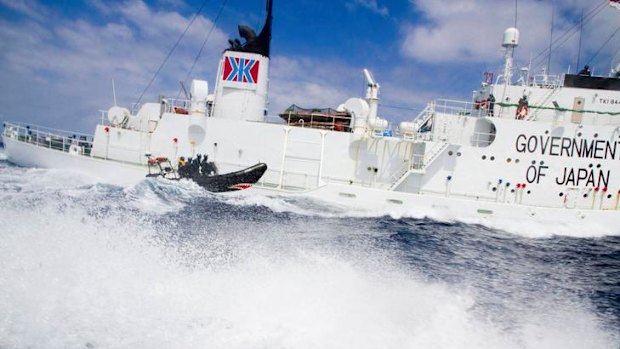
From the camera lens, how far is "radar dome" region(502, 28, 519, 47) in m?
18.4

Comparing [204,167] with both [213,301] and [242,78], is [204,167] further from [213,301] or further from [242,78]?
[213,301]

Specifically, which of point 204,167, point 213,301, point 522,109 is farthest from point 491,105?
point 213,301

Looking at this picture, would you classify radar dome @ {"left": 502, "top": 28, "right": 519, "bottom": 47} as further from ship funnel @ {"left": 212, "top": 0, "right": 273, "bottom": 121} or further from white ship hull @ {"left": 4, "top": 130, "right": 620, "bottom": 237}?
ship funnel @ {"left": 212, "top": 0, "right": 273, "bottom": 121}

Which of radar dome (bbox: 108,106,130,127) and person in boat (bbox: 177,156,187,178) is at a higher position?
radar dome (bbox: 108,106,130,127)

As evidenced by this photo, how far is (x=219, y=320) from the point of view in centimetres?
494

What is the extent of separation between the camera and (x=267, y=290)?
5801mm

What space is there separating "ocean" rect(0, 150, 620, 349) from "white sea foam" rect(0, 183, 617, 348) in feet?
0.07

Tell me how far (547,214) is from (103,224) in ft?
48.1

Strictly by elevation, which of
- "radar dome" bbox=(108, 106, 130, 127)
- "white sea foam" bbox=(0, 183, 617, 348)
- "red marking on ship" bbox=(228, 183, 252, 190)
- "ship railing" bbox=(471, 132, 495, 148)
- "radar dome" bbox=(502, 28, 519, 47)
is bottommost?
"white sea foam" bbox=(0, 183, 617, 348)

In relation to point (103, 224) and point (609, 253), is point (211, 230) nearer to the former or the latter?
point (103, 224)

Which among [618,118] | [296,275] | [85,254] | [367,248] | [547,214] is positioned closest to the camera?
[85,254]

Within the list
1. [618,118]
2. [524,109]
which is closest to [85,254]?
[524,109]

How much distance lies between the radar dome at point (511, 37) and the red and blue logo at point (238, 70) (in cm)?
1199

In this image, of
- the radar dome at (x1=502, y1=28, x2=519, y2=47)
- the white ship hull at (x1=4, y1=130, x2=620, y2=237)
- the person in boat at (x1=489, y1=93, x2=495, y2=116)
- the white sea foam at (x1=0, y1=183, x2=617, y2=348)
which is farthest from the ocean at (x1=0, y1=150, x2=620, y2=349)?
the radar dome at (x1=502, y1=28, x2=519, y2=47)
